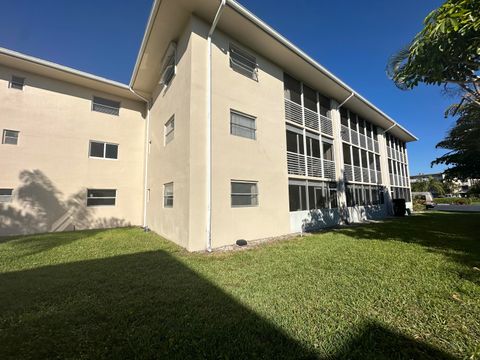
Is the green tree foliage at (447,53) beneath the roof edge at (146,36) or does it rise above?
beneath

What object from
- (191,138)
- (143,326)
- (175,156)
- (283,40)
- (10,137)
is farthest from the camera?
(10,137)

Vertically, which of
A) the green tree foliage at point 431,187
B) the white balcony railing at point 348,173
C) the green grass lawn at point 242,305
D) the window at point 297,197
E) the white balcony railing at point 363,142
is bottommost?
the green grass lawn at point 242,305

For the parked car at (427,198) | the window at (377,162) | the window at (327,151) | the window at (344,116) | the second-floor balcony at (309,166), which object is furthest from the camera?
the parked car at (427,198)

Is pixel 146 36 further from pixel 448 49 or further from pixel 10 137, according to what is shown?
pixel 448 49

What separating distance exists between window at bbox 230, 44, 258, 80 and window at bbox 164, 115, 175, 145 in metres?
3.75

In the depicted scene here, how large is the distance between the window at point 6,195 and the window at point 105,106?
6165mm

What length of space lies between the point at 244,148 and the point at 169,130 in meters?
4.08

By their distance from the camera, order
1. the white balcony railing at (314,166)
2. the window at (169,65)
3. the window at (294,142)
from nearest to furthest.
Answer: the window at (169,65)
the window at (294,142)
the white balcony railing at (314,166)

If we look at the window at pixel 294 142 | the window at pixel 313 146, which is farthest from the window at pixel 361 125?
the window at pixel 294 142

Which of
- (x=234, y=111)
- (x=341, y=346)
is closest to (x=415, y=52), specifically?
(x=234, y=111)

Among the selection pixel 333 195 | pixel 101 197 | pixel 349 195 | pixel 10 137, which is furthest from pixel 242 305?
pixel 10 137

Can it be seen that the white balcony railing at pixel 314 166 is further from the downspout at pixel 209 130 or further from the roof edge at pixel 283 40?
the downspout at pixel 209 130

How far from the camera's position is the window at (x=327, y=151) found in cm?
1432

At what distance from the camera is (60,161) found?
39.8ft
